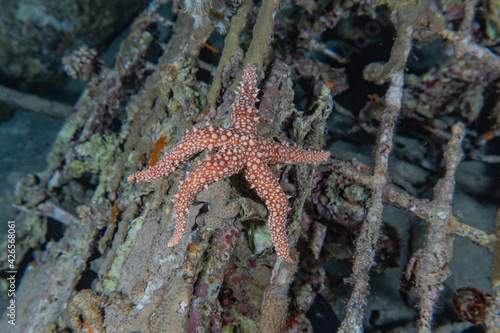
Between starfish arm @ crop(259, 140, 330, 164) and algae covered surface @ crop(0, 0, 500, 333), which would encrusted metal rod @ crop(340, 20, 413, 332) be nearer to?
algae covered surface @ crop(0, 0, 500, 333)

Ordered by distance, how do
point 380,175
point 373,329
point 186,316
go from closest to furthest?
point 186,316 < point 380,175 < point 373,329

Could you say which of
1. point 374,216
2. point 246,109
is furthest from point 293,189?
point 246,109

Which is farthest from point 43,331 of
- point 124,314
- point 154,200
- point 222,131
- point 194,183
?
point 222,131

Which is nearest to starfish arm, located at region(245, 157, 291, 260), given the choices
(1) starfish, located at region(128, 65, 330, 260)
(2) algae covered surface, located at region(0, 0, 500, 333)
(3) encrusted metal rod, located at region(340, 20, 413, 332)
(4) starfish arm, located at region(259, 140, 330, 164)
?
(1) starfish, located at region(128, 65, 330, 260)

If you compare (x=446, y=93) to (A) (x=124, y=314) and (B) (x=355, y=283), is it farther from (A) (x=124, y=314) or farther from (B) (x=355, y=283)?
(A) (x=124, y=314)

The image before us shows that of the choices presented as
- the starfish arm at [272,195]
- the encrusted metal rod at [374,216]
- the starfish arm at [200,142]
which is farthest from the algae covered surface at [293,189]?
the starfish arm at [272,195]

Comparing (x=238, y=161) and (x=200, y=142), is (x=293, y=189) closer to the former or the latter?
(x=238, y=161)
